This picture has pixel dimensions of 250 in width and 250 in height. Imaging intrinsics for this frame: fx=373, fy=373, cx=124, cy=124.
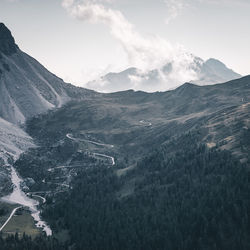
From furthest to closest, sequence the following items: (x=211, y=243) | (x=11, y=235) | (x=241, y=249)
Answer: (x=11, y=235) < (x=211, y=243) < (x=241, y=249)

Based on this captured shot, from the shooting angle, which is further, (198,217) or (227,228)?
(198,217)

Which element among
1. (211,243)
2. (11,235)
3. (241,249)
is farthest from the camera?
(11,235)

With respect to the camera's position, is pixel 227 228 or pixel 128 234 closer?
pixel 227 228

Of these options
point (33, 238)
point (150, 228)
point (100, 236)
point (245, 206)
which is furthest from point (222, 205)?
point (33, 238)

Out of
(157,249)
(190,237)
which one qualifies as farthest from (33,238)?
(190,237)

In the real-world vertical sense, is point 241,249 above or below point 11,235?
below

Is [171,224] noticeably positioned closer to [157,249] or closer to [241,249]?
[157,249]

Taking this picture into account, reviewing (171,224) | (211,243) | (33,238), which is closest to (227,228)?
(211,243)

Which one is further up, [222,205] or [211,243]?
[222,205]

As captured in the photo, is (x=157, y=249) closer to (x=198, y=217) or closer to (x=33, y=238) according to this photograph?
(x=198, y=217)
